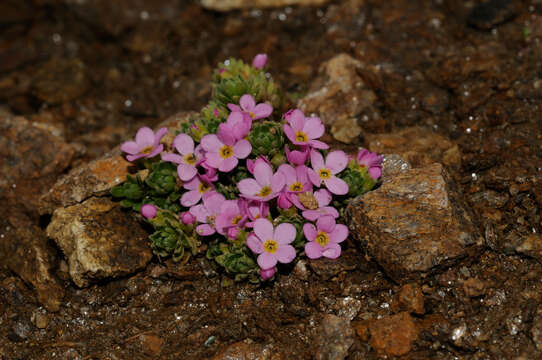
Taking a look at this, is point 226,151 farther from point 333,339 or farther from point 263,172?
point 333,339

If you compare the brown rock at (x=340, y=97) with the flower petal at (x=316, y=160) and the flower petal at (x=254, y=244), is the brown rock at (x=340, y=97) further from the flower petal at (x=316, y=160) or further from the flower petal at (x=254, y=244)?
the flower petal at (x=254, y=244)

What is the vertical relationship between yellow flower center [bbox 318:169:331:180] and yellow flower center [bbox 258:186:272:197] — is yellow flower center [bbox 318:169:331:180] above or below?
above

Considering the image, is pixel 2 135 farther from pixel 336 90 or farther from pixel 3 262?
pixel 336 90

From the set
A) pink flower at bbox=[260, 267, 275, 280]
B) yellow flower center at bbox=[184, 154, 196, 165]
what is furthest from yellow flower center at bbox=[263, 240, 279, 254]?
yellow flower center at bbox=[184, 154, 196, 165]

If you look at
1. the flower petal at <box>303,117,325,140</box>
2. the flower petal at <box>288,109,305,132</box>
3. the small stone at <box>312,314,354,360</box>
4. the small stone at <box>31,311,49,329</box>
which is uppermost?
the flower petal at <box>288,109,305,132</box>

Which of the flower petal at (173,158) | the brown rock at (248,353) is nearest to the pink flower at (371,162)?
the flower petal at (173,158)

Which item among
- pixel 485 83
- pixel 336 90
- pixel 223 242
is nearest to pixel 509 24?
pixel 485 83

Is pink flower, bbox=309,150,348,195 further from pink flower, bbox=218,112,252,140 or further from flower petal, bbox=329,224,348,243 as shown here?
pink flower, bbox=218,112,252,140
